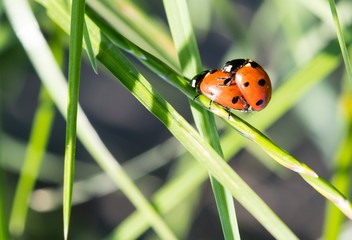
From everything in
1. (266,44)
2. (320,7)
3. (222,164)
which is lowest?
(222,164)

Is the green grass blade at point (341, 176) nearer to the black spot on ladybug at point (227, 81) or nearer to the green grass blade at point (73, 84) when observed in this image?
the black spot on ladybug at point (227, 81)

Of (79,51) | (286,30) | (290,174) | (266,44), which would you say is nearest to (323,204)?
(290,174)

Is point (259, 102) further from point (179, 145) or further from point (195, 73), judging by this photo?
point (179, 145)

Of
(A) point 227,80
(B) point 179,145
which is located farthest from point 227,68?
(B) point 179,145

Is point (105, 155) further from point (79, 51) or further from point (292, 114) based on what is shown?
point (292, 114)

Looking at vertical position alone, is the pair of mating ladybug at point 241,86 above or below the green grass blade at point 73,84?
above

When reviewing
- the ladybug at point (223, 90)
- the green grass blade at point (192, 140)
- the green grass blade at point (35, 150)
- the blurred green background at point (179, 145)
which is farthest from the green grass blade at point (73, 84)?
the blurred green background at point (179, 145)

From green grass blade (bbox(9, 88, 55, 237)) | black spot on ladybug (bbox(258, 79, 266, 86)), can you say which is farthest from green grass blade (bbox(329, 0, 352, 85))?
green grass blade (bbox(9, 88, 55, 237))
